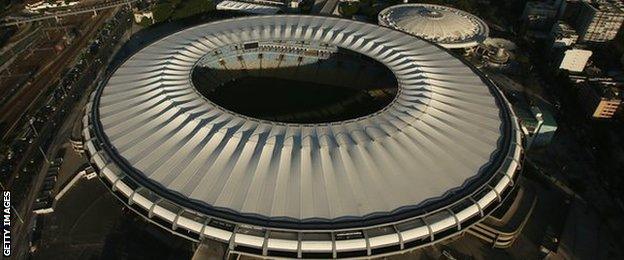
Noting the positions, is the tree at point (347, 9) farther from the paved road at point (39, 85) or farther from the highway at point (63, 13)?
the paved road at point (39, 85)

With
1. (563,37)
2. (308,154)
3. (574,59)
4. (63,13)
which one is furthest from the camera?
(63,13)

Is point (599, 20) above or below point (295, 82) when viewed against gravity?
below

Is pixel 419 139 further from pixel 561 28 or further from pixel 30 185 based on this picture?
pixel 561 28

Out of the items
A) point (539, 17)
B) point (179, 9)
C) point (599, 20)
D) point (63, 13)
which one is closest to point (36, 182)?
point (179, 9)

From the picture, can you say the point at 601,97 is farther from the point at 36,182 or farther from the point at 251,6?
the point at 36,182

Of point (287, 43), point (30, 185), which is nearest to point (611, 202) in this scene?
point (287, 43)

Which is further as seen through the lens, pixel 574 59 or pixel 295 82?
pixel 574 59

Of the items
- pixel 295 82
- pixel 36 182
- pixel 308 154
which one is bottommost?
pixel 36 182
